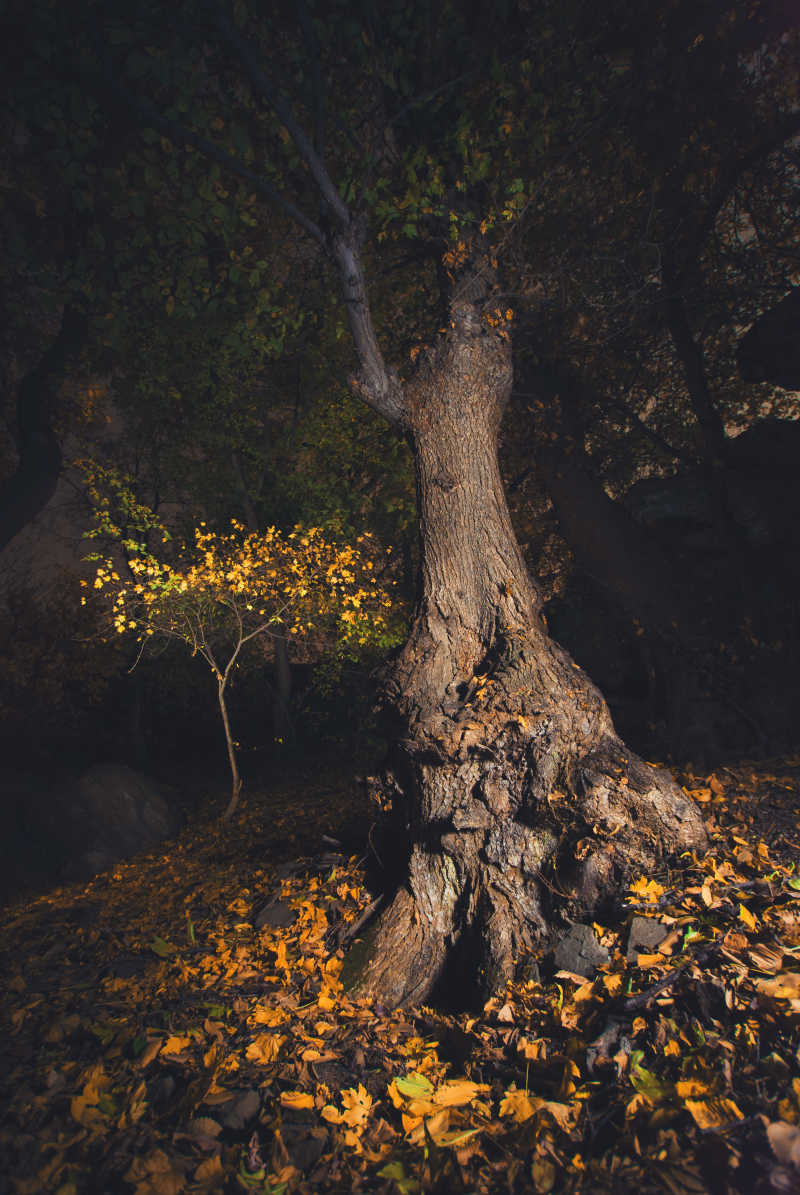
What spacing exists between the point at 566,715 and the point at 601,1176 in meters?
2.16

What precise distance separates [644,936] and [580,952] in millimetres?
350

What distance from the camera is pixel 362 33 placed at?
177 inches

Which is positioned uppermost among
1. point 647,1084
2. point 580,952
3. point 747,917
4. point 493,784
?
point 493,784

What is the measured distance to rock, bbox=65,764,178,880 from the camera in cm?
786

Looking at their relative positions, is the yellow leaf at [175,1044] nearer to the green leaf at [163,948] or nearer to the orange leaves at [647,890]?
the green leaf at [163,948]

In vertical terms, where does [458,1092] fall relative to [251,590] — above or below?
below

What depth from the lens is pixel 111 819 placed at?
8.51m

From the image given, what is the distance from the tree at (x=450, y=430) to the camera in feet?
10.9

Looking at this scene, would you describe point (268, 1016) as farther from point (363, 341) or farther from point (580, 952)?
point (363, 341)

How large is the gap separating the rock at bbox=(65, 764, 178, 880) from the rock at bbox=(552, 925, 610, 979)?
716 centimetres

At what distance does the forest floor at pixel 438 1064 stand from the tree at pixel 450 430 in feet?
1.34

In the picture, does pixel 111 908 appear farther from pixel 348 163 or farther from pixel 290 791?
pixel 348 163

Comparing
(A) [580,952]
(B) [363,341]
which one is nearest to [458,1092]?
(A) [580,952]

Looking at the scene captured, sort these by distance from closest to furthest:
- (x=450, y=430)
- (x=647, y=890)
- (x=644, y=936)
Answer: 1. (x=644, y=936)
2. (x=647, y=890)
3. (x=450, y=430)
